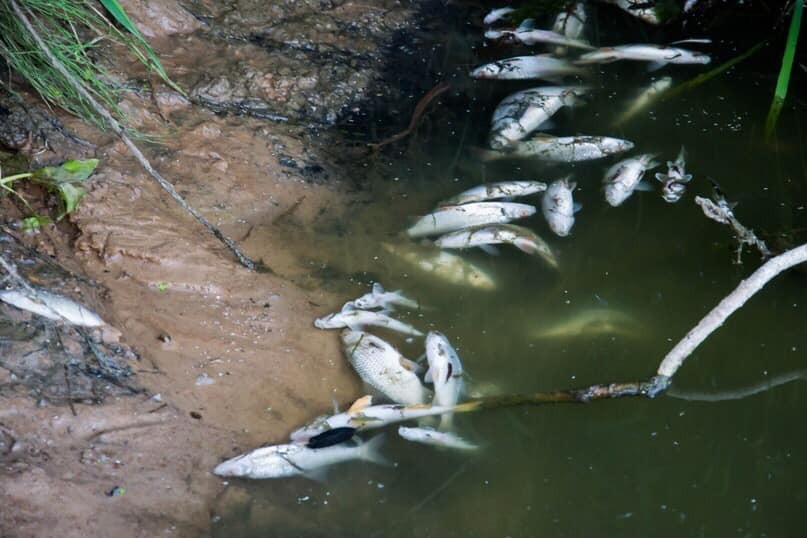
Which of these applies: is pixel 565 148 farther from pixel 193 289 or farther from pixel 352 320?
pixel 193 289

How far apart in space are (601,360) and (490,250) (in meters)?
1.12

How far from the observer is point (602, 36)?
661 centimetres

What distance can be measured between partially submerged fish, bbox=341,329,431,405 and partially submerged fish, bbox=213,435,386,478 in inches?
12.3

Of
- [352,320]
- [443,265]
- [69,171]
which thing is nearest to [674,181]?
[443,265]

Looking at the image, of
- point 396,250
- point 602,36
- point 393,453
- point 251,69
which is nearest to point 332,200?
point 396,250

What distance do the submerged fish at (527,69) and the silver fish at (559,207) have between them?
1637 mm

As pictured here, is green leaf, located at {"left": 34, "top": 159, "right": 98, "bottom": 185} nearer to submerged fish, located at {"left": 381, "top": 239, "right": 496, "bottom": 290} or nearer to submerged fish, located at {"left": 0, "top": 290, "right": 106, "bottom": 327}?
submerged fish, located at {"left": 0, "top": 290, "right": 106, "bottom": 327}

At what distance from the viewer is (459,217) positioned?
4.62 meters

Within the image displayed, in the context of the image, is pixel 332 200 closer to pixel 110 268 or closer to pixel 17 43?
pixel 110 268

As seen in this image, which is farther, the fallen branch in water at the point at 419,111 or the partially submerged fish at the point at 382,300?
the fallen branch in water at the point at 419,111

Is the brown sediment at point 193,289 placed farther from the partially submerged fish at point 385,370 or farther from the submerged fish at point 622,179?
the submerged fish at point 622,179

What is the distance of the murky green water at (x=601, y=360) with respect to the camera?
3080 millimetres

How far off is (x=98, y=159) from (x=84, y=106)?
1.40 ft

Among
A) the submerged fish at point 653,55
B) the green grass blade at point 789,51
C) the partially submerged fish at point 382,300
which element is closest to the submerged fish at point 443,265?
the partially submerged fish at point 382,300
